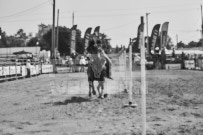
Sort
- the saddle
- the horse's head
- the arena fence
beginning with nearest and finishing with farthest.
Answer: the horse's head, the saddle, the arena fence

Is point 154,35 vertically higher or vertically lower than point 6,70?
higher

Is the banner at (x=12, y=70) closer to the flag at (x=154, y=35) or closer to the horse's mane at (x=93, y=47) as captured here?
the horse's mane at (x=93, y=47)

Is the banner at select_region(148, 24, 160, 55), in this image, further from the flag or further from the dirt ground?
the dirt ground

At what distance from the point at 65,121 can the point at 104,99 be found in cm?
357

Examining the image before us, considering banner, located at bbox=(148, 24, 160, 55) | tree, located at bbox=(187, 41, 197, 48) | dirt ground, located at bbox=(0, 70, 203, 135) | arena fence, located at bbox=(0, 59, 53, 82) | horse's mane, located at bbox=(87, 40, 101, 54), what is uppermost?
tree, located at bbox=(187, 41, 197, 48)

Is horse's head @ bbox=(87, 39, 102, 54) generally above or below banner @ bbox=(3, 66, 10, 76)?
above

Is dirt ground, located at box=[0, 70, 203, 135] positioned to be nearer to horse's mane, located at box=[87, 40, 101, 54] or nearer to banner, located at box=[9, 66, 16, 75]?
horse's mane, located at box=[87, 40, 101, 54]

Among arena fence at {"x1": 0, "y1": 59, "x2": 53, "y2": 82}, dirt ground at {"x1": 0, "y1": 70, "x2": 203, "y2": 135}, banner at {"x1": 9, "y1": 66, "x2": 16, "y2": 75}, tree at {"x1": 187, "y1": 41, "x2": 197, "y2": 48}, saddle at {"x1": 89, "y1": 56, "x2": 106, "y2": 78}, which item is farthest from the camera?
tree at {"x1": 187, "y1": 41, "x2": 197, "y2": 48}

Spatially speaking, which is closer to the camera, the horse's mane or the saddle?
the horse's mane

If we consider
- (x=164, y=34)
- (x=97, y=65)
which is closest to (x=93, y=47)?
(x=97, y=65)

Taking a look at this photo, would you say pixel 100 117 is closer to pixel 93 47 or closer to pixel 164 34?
pixel 93 47

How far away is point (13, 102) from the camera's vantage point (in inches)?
408

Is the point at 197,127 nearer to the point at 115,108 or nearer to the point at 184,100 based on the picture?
the point at 115,108

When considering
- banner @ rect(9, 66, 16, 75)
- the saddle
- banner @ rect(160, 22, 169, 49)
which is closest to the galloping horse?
the saddle
